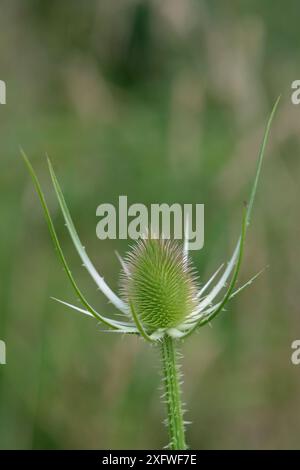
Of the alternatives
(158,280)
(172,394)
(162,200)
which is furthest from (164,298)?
(162,200)

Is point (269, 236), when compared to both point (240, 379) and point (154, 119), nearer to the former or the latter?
point (240, 379)

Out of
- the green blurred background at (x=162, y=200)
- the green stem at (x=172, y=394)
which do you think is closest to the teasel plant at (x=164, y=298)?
the green stem at (x=172, y=394)

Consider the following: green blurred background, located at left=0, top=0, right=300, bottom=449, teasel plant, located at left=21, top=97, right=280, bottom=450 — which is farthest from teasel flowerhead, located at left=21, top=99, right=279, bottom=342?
green blurred background, located at left=0, top=0, right=300, bottom=449

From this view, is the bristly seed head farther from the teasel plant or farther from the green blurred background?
the green blurred background
